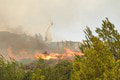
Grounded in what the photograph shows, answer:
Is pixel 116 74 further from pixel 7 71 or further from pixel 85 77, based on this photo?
pixel 7 71

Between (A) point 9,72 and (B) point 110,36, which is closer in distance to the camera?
(B) point 110,36

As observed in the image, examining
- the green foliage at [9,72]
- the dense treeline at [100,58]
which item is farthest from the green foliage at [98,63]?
the green foliage at [9,72]

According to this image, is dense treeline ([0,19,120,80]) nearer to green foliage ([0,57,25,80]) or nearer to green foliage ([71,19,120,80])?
green foliage ([71,19,120,80])

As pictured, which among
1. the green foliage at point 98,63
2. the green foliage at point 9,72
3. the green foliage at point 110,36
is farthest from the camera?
the green foliage at point 9,72

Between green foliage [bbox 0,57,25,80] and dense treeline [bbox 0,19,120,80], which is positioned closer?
dense treeline [bbox 0,19,120,80]

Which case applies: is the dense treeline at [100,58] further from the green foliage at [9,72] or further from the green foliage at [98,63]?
the green foliage at [9,72]

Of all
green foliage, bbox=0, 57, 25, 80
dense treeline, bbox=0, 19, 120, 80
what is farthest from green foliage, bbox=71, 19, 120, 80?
green foliage, bbox=0, 57, 25, 80

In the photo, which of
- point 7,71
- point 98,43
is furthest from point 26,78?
point 98,43

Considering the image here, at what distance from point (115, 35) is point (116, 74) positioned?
4.55 metres

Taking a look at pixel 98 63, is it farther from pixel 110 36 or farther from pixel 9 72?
pixel 9 72

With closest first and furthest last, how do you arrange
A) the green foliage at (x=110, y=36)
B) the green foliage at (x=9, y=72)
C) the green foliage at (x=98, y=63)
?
the green foliage at (x=98, y=63) < the green foliage at (x=110, y=36) < the green foliage at (x=9, y=72)

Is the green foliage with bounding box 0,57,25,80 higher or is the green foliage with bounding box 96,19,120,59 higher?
the green foliage with bounding box 96,19,120,59

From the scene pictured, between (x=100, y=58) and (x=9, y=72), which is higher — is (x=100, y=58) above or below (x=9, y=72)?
above

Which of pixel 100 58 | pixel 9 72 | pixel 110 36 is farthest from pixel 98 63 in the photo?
pixel 9 72
